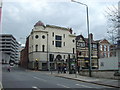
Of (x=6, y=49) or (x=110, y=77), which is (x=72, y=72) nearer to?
(x=110, y=77)

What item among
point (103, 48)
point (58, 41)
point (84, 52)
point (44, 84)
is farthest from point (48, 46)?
point (44, 84)

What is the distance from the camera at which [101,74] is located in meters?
31.6

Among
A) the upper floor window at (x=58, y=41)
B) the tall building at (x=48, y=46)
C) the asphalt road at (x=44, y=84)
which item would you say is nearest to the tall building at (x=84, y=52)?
the tall building at (x=48, y=46)

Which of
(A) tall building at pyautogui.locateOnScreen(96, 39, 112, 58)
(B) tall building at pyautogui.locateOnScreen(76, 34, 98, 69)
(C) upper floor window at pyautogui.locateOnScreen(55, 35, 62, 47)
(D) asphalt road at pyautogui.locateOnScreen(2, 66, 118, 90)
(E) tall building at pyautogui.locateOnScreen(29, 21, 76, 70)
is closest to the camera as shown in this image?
(D) asphalt road at pyautogui.locateOnScreen(2, 66, 118, 90)

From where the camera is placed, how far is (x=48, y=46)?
7794cm

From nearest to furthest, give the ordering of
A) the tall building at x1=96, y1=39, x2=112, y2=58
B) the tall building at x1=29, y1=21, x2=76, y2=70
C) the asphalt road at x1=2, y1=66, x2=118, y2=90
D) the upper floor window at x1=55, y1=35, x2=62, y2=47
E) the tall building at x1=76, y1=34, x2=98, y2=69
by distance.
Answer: the asphalt road at x1=2, y1=66, x2=118, y2=90 → the tall building at x1=29, y1=21, x2=76, y2=70 → the upper floor window at x1=55, y1=35, x2=62, y2=47 → the tall building at x1=76, y1=34, x2=98, y2=69 → the tall building at x1=96, y1=39, x2=112, y2=58

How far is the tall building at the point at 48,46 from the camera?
7562 cm

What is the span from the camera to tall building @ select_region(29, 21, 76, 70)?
7562 cm

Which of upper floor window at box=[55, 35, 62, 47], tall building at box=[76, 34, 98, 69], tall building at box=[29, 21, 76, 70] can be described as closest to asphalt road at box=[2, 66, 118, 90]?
tall building at box=[29, 21, 76, 70]

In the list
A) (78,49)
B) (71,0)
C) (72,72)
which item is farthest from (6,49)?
(71,0)

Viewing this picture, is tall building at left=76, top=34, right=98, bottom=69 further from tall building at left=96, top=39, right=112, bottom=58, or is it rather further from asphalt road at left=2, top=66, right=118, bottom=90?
asphalt road at left=2, top=66, right=118, bottom=90

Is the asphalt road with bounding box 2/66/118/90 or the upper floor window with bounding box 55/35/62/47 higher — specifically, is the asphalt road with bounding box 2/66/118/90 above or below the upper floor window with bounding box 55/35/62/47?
below

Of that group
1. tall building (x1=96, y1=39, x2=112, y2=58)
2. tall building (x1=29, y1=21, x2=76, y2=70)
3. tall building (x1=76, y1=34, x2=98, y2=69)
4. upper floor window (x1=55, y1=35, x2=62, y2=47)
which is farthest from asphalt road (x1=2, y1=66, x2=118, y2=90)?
tall building (x1=96, y1=39, x2=112, y2=58)

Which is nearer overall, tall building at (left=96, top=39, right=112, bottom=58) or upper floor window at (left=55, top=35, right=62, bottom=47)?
upper floor window at (left=55, top=35, right=62, bottom=47)
